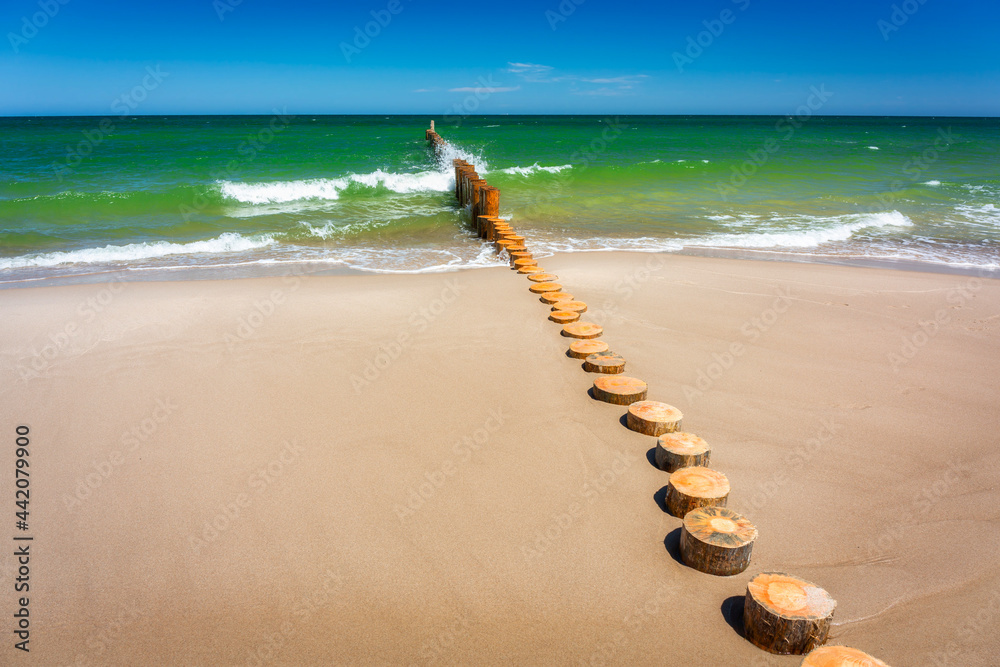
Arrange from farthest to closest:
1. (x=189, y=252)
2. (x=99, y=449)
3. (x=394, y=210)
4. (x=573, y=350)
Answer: (x=394, y=210), (x=189, y=252), (x=573, y=350), (x=99, y=449)

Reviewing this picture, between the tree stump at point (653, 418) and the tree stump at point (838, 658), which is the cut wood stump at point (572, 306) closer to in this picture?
the tree stump at point (653, 418)

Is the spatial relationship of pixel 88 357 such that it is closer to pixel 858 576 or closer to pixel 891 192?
pixel 858 576

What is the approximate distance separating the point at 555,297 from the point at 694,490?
3236mm

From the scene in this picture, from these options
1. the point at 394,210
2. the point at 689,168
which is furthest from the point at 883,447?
the point at 689,168

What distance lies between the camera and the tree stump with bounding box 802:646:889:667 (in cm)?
187

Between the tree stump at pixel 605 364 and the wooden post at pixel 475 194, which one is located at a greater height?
the wooden post at pixel 475 194

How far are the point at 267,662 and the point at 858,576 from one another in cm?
248

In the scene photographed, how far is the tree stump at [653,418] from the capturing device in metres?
3.39

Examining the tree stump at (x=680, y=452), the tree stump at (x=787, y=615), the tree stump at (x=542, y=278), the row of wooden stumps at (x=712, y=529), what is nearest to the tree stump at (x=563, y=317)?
the row of wooden stumps at (x=712, y=529)

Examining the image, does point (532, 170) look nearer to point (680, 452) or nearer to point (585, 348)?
point (585, 348)

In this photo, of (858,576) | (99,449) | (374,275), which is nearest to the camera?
(858,576)

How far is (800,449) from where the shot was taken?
11.2 ft

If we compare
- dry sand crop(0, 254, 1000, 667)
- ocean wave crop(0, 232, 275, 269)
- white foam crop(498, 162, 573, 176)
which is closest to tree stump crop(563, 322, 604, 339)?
dry sand crop(0, 254, 1000, 667)

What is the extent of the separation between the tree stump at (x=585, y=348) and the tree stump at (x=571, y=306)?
759 millimetres
